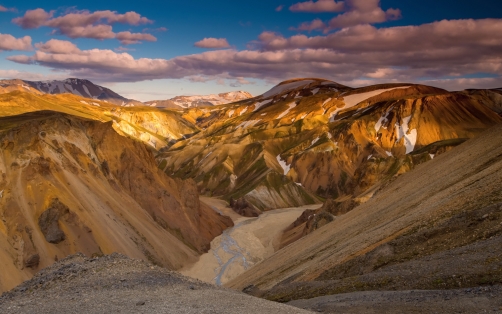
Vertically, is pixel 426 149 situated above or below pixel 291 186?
above

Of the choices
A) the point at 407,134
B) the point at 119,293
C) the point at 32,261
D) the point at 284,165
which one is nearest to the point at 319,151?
the point at 284,165

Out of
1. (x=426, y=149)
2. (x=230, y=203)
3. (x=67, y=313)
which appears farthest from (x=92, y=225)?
(x=426, y=149)

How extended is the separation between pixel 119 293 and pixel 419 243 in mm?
15586

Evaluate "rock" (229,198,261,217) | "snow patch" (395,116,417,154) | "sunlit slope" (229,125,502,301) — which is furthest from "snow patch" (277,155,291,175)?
"sunlit slope" (229,125,502,301)

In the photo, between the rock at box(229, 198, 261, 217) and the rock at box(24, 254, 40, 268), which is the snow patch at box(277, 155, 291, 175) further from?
the rock at box(24, 254, 40, 268)

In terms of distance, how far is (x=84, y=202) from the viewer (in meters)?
58.4

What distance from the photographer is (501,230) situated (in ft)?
74.4

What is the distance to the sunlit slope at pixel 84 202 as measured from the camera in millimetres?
49312

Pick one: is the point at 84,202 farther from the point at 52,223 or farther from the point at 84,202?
the point at 52,223

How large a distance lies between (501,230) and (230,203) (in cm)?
10187

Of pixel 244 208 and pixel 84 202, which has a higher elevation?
pixel 84 202

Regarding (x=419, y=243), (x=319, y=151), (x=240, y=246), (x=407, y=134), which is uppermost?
(x=407, y=134)

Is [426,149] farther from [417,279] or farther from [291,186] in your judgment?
[417,279]


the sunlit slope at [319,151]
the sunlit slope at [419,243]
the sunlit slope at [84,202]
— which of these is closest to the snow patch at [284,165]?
the sunlit slope at [319,151]
